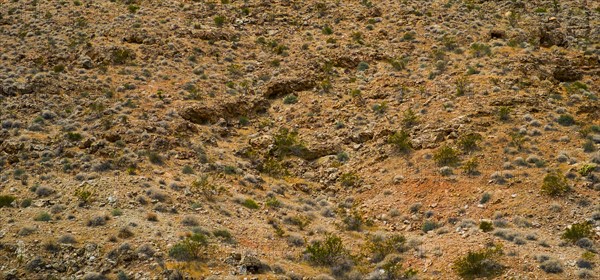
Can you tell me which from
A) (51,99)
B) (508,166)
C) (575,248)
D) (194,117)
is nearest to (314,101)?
(194,117)

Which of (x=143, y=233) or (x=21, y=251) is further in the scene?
(x=143, y=233)

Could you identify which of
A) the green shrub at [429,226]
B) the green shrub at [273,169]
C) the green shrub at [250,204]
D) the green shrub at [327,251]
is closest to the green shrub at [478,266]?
the green shrub at [429,226]

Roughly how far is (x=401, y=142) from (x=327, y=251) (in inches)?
272

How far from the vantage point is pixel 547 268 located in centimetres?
1316

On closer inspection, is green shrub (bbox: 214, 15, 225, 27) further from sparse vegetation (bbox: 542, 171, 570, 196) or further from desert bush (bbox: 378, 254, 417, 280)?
desert bush (bbox: 378, 254, 417, 280)

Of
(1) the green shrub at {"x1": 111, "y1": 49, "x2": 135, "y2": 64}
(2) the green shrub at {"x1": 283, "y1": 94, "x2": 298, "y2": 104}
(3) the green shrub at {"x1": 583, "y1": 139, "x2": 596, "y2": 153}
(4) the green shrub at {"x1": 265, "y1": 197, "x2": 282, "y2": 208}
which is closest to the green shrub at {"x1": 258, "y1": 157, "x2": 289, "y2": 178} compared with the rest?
(4) the green shrub at {"x1": 265, "y1": 197, "x2": 282, "y2": 208}

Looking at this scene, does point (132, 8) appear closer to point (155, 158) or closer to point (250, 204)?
point (155, 158)

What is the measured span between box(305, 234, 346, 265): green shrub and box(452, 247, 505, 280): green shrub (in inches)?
119

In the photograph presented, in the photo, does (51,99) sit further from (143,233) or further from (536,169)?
(536,169)

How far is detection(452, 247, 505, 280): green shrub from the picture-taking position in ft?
43.9

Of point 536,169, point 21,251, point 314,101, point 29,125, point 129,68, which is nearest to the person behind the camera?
point 21,251

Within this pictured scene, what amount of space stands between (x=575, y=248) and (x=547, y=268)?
162 cm

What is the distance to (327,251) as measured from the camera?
1465cm

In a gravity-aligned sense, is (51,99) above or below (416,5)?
below
